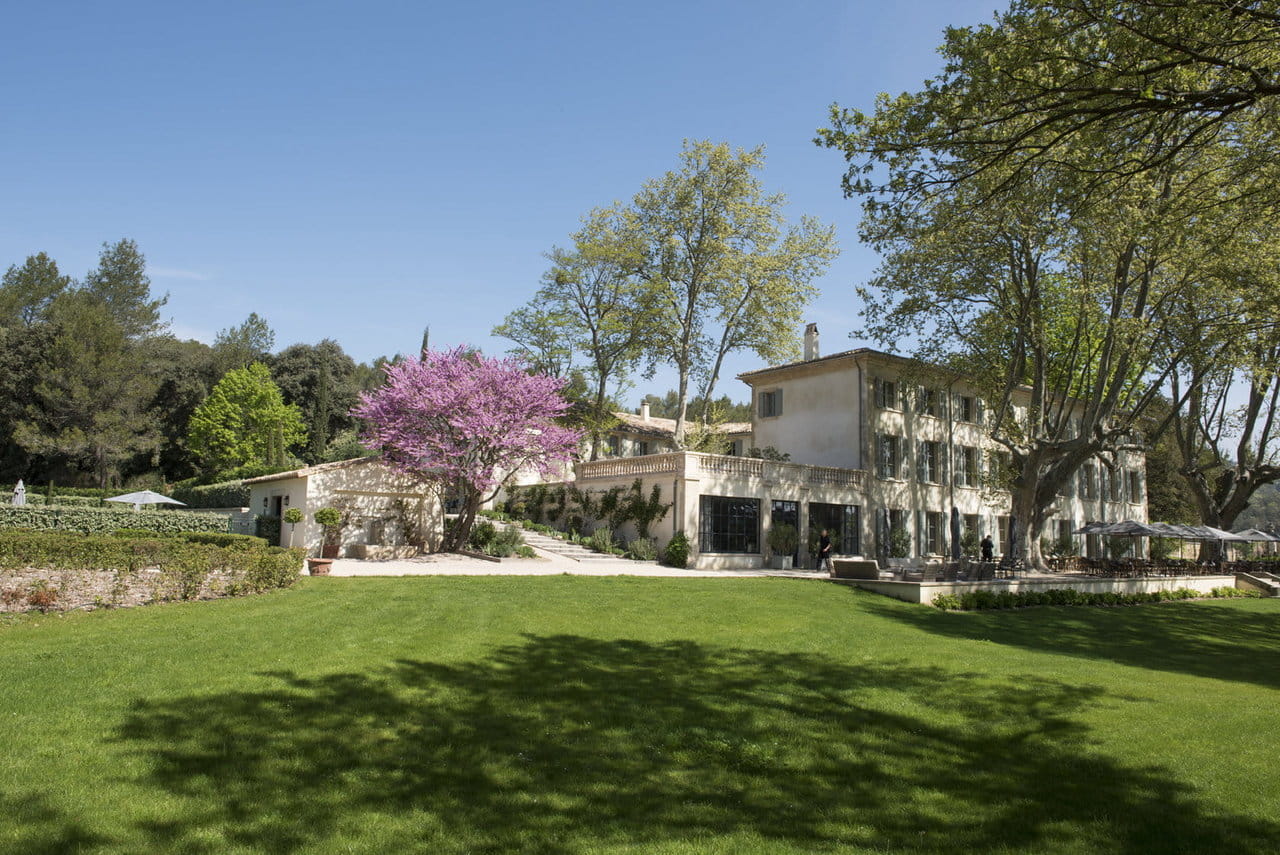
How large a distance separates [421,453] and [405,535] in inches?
174

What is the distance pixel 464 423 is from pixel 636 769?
866 inches

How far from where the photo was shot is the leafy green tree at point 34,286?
214 ft

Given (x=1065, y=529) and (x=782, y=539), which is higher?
(x=1065, y=529)

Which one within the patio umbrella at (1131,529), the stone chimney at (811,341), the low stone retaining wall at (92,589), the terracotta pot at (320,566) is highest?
the stone chimney at (811,341)

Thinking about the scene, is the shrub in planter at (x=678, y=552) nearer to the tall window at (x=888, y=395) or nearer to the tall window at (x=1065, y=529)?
the tall window at (x=888, y=395)

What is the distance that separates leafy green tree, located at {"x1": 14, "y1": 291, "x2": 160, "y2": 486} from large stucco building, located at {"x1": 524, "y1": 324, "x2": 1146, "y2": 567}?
33091 millimetres

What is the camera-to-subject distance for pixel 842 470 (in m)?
33.9

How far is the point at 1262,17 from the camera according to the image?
7074 mm

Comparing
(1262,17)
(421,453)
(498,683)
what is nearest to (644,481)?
(421,453)

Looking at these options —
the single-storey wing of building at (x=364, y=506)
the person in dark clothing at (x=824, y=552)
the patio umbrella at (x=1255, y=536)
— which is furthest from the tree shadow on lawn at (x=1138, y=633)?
the single-storey wing of building at (x=364, y=506)

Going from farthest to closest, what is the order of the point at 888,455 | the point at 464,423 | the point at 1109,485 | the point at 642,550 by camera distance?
1. the point at 1109,485
2. the point at 888,455
3. the point at 642,550
4. the point at 464,423

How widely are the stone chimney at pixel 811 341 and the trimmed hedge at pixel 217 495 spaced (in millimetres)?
28658

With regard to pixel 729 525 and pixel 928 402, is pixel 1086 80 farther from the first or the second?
pixel 928 402

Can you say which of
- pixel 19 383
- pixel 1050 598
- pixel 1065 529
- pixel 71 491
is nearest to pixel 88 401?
pixel 19 383
